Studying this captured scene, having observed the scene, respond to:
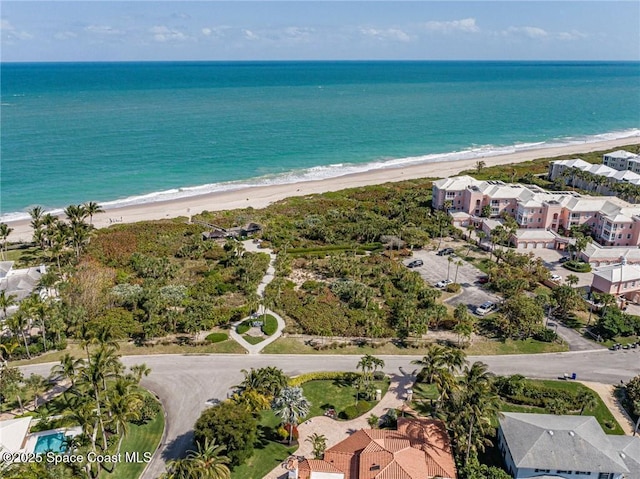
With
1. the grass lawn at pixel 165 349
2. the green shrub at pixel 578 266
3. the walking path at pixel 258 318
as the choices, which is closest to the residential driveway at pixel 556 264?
the green shrub at pixel 578 266

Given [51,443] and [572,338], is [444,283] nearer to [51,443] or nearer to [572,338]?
[572,338]

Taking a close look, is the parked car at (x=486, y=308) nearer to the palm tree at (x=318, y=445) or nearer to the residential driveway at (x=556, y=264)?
the residential driveway at (x=556, y=264)

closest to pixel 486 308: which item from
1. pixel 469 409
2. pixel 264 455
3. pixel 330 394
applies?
pixel 330 394

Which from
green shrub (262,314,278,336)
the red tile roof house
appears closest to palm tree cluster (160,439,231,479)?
the red tile roof house

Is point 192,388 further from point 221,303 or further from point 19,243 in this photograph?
point 19,243

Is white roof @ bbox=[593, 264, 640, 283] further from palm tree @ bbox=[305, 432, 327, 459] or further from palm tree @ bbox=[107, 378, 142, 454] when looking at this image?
palm tree @ bbox=[107, 378, 142, 454]

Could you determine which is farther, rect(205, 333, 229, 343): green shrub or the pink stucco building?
the pink stucco building
